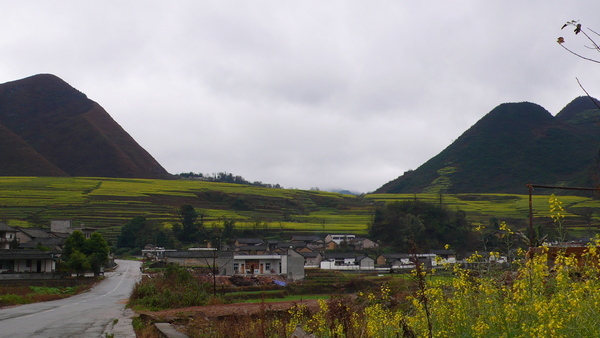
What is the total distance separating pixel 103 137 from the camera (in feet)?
531

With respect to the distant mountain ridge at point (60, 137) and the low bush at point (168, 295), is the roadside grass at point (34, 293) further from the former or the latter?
the distant mountain ridge at point (60, 137)

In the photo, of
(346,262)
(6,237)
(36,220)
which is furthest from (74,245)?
(36,220)

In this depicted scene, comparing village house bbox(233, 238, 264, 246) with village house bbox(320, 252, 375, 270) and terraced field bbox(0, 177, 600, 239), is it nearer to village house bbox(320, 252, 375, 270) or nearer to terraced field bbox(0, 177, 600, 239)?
terraced field bbox(0, 177, 600, 239)

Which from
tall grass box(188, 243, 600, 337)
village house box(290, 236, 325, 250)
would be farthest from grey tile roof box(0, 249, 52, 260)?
tall grass box(188, 243, 600, 337)

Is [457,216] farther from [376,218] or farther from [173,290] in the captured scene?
[173,290]

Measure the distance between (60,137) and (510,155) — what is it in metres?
123

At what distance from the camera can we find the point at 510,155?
114188 mm

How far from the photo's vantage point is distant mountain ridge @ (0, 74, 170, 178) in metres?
130

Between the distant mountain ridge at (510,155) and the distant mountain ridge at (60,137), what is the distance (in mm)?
76006

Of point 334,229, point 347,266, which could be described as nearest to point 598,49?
point 347,266

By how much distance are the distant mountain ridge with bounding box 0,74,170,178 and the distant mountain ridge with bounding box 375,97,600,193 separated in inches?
2992

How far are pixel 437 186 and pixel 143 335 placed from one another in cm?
10766

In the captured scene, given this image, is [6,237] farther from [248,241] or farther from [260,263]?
[248,241]

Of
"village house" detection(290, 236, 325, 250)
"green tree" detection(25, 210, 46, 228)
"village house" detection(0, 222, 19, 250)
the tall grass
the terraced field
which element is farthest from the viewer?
the terraced field
